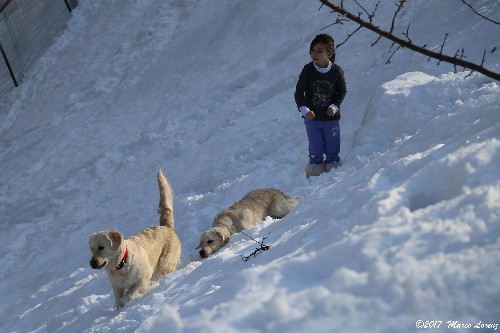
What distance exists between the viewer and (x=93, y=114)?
1325 cm

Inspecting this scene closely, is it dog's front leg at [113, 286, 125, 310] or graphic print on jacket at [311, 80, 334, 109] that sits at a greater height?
graphic print on jacket at [311, 80, 334, 109]

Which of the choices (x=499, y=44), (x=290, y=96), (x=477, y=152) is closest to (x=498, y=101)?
(x=477, y=152)

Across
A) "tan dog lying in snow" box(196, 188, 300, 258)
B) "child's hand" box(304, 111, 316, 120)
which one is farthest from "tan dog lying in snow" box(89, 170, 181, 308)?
"child's hand" box(304, 111, 316, 120)

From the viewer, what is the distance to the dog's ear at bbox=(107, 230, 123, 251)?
17.8ft

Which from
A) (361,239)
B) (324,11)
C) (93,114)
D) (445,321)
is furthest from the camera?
(93,114)

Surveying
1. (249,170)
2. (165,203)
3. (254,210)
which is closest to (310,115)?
(254,210)

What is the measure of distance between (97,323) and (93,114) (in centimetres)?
870

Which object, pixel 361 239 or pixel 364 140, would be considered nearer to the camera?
pixel 361 239

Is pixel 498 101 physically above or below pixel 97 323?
above

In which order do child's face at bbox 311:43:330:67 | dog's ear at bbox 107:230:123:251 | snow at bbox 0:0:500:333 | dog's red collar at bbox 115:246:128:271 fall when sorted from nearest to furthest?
snow at bbox 0:0:500:333
dog's ear at bbox 107:230:123:251
dog's red collar at bbox 115:246:128:271
child's face at bbox 311:43:330:67

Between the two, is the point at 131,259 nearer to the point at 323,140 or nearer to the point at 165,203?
the point at 165,203

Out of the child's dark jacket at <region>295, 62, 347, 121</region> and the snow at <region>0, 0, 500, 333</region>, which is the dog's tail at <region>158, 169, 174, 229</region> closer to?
the snow at <region>0, 0, 500, 333</region>

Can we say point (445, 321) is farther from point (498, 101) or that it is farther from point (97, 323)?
point (97, 323)

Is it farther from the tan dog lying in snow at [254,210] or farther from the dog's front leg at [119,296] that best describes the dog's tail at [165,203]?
the dog's front leg at [119,296]
